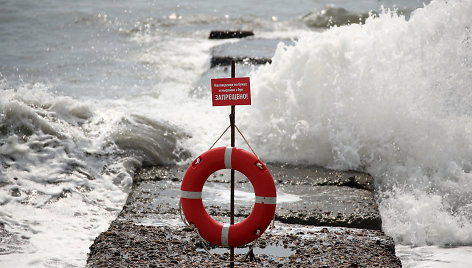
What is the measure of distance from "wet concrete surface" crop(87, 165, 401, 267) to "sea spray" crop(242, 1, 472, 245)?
444mm

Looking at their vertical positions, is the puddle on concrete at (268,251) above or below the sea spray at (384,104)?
below

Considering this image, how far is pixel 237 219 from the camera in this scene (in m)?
4.88

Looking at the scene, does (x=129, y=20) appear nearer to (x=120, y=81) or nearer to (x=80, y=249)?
(x=120, y=81)

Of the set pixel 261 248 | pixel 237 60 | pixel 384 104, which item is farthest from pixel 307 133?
pixel 237 60

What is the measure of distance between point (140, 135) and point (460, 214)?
11.8ft

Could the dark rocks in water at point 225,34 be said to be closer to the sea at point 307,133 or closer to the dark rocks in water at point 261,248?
the sea at point 307,133

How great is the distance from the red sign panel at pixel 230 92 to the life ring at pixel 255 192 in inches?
12.5

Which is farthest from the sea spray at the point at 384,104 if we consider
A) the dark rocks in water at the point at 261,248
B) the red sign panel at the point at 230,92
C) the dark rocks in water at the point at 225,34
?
the dark rocks in water at the point at 225,34

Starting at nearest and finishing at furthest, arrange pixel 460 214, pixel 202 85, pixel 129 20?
pixel 460 214, pixel 202 85, pixel 129 20

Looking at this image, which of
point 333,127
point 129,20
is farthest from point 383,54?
point 129,20

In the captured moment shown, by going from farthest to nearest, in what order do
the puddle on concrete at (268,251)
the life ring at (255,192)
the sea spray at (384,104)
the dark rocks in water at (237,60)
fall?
1. the dark rocks in water at (237,60)
2. the sea spray at (384,104)
3. the puddle on concrete at (268,251)
4. the life ring at (255,192)

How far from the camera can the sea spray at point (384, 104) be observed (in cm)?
618

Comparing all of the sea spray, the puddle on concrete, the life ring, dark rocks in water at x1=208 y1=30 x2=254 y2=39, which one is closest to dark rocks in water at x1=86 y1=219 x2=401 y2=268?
the puddle on concrete

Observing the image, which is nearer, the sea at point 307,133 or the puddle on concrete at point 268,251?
the puddle on concrete at point 268,251
